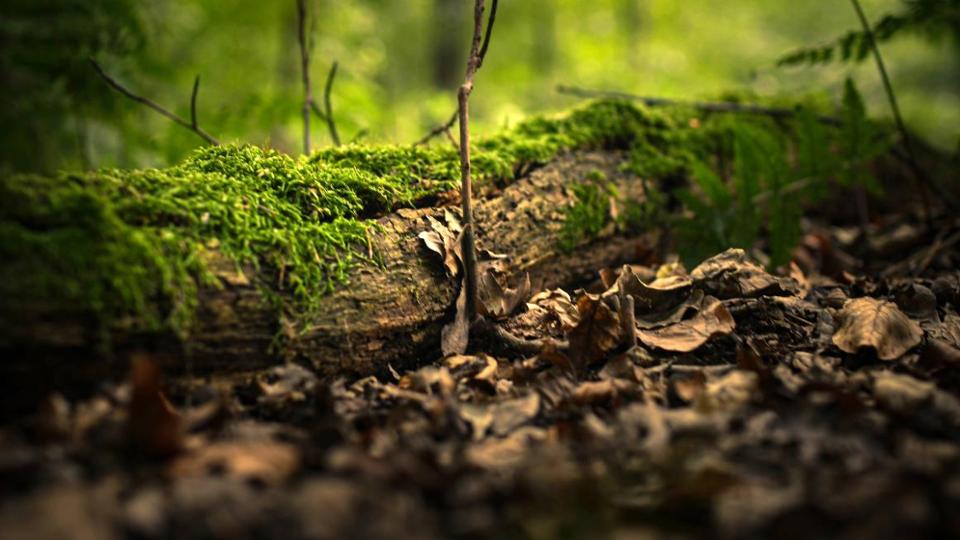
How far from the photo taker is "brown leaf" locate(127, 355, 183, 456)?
4.85 ft

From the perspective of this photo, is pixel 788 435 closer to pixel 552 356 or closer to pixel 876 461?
pixel 876 461

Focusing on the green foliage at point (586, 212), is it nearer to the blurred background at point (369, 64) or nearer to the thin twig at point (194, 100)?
the blurred background at point (369, 64)

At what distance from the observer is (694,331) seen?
91.5 inches

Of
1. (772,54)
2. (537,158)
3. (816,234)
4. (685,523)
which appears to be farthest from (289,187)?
(772,54)

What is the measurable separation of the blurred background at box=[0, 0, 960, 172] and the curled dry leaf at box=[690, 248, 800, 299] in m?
1.97

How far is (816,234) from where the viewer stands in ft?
13.1

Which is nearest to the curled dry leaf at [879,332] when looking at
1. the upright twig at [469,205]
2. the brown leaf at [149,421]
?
the upright twig at [469,205]

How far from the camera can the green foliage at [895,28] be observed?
346 centimetres

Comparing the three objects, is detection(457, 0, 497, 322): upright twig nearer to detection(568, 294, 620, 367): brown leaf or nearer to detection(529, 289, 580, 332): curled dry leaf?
detection(529, 289, 580, 332): curled dry leaf

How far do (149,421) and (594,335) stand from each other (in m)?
1.47

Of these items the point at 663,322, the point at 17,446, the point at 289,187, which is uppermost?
the point at 289,187

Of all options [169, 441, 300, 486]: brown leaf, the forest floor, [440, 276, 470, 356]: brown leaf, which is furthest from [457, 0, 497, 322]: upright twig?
[169, 441, 300, 486]: brown leaf

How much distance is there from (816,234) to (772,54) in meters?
10.9

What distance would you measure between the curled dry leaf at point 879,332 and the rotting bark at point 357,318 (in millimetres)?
1299
